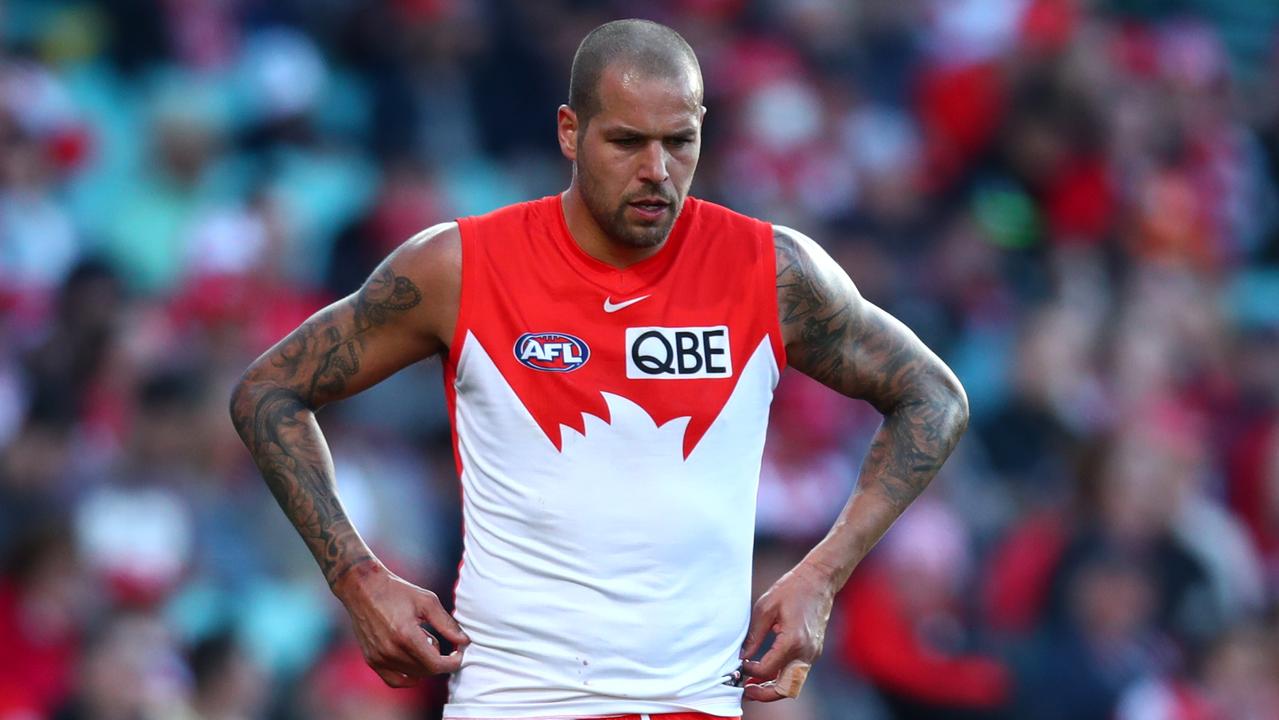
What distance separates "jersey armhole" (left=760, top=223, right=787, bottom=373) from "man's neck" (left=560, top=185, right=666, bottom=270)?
253mm

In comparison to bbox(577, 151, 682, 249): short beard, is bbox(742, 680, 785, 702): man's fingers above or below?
below

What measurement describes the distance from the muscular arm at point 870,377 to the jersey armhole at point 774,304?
13 mm

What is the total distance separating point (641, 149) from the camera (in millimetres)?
4355

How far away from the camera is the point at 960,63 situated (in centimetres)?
1258

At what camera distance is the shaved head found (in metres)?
4.36

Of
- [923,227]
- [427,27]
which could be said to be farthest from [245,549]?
[923,227]

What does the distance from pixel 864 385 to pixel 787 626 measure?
0.67 m

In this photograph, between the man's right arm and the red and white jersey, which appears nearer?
the red and white jersey

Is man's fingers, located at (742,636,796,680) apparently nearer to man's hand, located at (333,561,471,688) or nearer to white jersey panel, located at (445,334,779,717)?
white jersey panel, located at (445,334,779,717)

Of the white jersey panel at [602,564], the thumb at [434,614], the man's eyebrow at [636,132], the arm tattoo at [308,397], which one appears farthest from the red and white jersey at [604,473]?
the man's eyebrow at [636,132]

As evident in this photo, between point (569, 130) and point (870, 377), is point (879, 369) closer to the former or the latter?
point (870, 377)

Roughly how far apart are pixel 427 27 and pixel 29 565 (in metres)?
4.66

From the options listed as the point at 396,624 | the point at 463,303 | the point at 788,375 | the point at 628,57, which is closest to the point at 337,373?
the point at 463,303

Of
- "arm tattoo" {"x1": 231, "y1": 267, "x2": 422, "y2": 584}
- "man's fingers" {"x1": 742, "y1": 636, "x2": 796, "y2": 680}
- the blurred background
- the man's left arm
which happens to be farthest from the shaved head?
the blurred background
